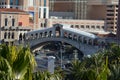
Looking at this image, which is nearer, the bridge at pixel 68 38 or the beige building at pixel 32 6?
→ the bridge at pixel 68 38

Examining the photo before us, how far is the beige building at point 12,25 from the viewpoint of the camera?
11900 centimetres

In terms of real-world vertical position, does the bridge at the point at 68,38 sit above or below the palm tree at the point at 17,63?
below

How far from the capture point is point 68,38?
11312 centimetres

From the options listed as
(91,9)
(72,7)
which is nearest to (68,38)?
(91,9)

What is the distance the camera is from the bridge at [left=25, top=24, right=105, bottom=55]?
109325 mm

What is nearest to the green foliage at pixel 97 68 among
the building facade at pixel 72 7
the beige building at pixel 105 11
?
the beige building at pixel 105 11

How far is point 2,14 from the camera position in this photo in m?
121

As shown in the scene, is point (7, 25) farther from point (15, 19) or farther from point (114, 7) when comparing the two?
point (114, 7)

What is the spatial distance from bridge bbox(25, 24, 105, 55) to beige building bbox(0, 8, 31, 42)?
8.68ft

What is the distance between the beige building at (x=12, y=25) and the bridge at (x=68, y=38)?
2.65 meters

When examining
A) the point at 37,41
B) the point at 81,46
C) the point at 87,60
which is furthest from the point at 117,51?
the point at 37,41

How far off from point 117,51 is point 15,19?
60.0m

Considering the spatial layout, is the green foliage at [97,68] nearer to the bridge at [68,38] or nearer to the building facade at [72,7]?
the bridge at [68,38]

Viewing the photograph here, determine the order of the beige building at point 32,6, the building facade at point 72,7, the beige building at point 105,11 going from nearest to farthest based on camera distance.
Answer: the beige building at point 32,6 < the beige building at point 105,11 < the building facade at point 72,7
